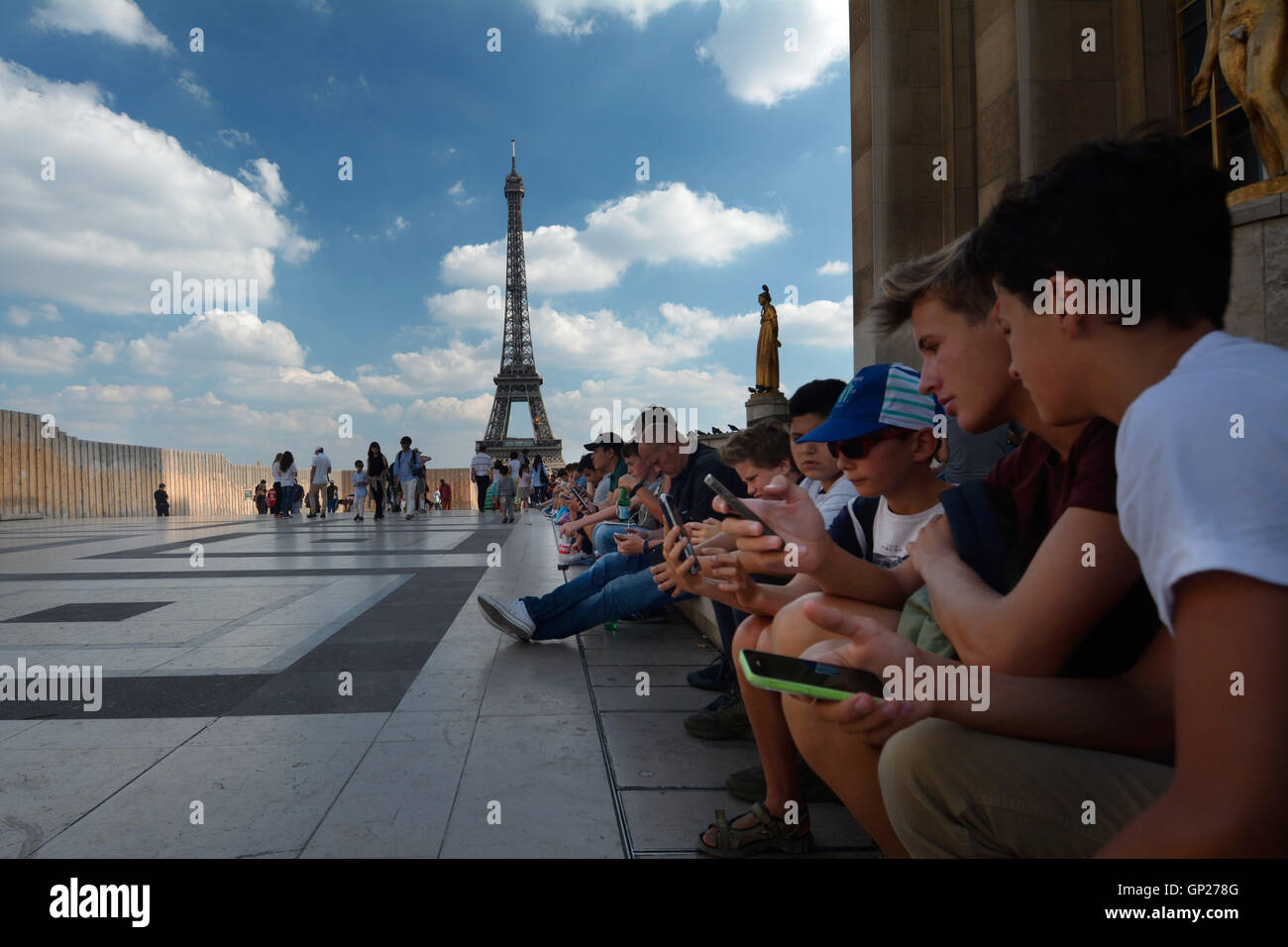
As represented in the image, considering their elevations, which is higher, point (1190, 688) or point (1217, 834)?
point (1190, 688)

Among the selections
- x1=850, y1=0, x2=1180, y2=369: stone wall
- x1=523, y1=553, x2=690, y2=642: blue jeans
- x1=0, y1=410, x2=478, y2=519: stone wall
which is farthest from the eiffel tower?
x1=523, y1=553, x2=690, y2=642: blue jeans

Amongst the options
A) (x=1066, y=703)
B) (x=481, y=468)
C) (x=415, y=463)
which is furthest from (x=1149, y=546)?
(x=481, y=468)

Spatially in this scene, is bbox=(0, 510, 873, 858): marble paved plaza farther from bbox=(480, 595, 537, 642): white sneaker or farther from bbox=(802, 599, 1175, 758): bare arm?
bbox=(802, 599, 1175, 758): bare arm

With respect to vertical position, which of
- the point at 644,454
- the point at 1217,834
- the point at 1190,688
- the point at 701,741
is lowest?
the point at 701,741

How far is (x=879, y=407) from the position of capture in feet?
6.18

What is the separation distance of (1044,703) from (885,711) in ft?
0.95

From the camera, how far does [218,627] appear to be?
4676 millimetres

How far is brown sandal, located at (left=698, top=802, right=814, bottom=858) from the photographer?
6.32ft

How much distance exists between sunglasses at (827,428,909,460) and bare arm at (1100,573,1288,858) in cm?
115

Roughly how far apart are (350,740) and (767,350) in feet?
51.1

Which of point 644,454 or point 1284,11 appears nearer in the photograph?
point 644,454

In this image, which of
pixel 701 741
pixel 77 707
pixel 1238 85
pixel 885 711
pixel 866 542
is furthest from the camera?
pixel 1238 85

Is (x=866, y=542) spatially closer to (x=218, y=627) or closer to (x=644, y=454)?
(x=644, y=454)
